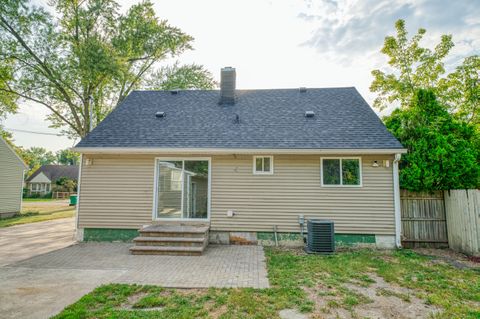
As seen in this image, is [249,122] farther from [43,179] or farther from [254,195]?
[43,179]

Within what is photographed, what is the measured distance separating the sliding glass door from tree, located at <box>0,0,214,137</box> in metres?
6.45

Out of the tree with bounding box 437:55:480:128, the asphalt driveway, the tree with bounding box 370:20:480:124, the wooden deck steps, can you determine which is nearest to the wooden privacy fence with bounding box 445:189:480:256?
the wooden deck steps

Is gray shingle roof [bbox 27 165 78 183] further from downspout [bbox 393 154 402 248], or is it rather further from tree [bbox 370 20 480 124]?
downspout [bbox 393 154 402 248]

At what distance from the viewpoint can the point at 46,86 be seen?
13305mm

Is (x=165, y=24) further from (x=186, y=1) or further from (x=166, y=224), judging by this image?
(x=166, y=224)

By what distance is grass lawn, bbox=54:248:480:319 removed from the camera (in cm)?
326

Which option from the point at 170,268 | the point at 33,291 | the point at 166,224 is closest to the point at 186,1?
the point at 166,224

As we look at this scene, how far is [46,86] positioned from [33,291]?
13.4 m

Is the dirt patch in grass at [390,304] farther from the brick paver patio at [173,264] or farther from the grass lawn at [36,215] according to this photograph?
the grass lawn at [36,215]

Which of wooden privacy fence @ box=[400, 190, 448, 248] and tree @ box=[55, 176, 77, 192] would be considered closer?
wooden privacy fence @ box=[400, 190, 448, 248]

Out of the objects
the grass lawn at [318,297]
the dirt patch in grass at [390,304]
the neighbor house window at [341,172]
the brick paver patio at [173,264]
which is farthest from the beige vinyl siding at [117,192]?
the dirt patch in grass at [390,304]

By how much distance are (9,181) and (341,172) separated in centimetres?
1804

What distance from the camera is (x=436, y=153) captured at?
7.08 m

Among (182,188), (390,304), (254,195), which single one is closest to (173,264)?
(182,188)
